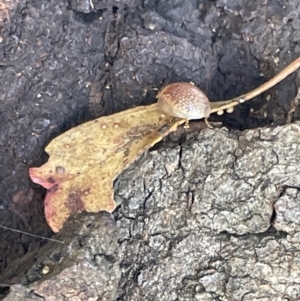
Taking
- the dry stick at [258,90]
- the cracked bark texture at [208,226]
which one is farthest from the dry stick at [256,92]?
the cracked bark texture at [208,226]

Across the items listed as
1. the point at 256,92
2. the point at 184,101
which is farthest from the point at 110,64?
the point at 256,92

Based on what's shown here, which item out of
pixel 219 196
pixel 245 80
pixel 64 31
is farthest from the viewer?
pixel 245 80

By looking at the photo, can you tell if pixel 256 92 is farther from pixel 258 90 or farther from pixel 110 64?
pixel 110 64

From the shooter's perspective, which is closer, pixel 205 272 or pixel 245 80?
pixel 205 272

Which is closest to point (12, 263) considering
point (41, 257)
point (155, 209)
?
point (41, 257)

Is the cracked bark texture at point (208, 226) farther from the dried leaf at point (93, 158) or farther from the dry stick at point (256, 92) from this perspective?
the dry stick at point (256, 92)

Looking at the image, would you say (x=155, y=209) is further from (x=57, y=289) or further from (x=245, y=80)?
(x=245, y=80)
